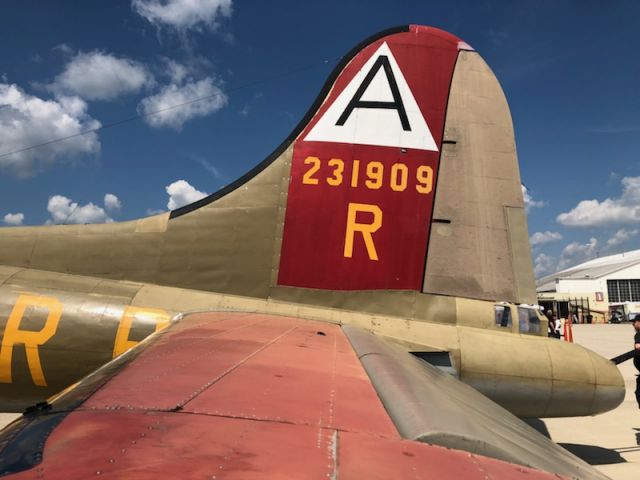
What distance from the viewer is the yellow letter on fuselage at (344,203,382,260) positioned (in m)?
5.69

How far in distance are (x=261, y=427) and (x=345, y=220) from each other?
4.10m

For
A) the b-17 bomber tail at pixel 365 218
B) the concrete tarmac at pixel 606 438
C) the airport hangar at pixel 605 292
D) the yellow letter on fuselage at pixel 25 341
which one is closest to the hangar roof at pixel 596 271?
the airport hangar at pixel 605 292

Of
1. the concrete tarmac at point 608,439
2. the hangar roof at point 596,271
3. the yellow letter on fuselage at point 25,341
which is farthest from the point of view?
the hangar roof at point 596,271

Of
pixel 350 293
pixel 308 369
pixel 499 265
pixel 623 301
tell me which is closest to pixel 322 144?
pixel 350 293

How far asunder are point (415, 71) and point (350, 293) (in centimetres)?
326

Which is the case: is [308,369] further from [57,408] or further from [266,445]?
[57,408]

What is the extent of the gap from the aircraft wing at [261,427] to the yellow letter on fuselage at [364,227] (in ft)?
8.52

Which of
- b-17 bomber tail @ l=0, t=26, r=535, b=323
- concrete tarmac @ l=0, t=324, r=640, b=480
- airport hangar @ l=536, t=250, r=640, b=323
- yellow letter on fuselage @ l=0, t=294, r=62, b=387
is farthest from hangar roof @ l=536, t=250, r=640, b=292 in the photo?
yellow letter on fuselage @ l=0, t=294, r=62, b=387

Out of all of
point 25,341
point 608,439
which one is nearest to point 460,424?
point 25,341

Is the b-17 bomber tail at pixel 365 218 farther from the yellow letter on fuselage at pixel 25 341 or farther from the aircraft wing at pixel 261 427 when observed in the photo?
the aircraft wing at pixel 261 427

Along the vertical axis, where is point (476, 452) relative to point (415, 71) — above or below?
below

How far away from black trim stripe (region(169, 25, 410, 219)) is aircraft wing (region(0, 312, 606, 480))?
2.86m

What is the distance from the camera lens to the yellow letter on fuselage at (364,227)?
5691mm

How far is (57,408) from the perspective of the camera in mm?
1894
